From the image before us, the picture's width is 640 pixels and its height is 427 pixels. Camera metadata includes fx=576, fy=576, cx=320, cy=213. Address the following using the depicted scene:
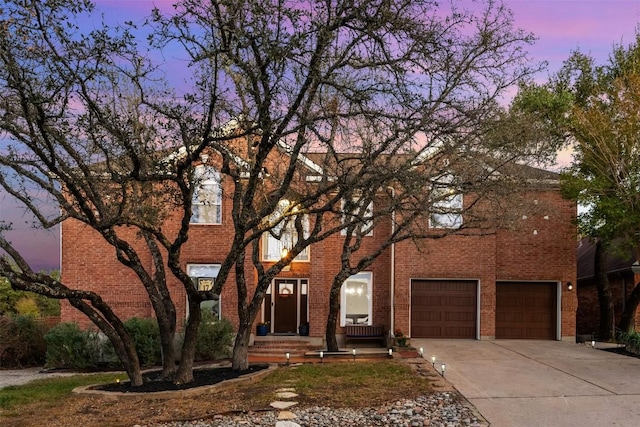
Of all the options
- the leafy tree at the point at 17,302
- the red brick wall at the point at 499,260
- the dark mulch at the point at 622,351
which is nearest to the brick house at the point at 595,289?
the red brick wall at the point at 499,260

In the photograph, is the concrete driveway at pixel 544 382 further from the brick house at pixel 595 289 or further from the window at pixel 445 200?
the brick house at pixel 595 289

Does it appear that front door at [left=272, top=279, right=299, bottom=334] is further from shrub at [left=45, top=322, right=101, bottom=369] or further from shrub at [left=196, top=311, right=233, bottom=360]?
shrub at [left=45, top=322, right=101, bottom=369]

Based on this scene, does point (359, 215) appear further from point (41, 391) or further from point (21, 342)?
point (21, 342)

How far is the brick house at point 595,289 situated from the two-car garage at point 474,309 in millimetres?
2380

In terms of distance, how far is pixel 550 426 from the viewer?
8367 mm

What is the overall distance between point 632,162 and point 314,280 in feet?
33.1

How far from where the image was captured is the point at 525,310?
20.5 meters

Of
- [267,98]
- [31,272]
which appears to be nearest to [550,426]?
[267,98]

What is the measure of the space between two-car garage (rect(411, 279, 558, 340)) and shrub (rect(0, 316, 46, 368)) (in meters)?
12.4

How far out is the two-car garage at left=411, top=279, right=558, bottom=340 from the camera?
19.9m

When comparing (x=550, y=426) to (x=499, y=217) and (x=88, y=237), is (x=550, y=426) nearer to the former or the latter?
(x=499, y=217)

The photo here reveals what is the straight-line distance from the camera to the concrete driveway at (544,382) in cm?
897

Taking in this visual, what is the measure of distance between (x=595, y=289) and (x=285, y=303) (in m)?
13.8

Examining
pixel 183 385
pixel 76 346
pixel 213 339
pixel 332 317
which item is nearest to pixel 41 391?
pixel 183 385
